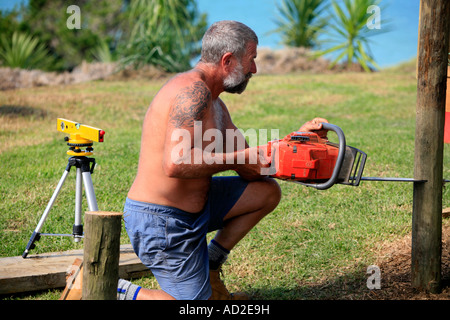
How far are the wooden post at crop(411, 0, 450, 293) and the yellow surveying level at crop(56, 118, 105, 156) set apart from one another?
2.33 meters

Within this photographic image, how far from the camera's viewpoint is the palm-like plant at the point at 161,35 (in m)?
16.1

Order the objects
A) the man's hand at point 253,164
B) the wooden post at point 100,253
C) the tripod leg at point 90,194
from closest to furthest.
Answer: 1. the wooden post at point 100,253
2. the man's hand at point 253,164
3. the tripod leg at point 90,194

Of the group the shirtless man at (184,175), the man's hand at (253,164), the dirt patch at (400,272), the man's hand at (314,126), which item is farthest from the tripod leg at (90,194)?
the dirt patch at (400,272)

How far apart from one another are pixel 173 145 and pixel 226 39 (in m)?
0.74

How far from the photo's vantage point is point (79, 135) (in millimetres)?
3926

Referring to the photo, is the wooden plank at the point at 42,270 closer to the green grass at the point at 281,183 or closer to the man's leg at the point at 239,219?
the green grass at the point at 281,183

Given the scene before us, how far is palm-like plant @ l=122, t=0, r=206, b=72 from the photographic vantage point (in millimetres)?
16141

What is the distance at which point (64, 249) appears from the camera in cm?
442

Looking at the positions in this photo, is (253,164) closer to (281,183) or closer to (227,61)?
(227,61)

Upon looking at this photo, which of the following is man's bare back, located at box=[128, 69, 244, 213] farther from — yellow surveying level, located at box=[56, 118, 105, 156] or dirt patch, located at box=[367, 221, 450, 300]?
dirt patch, located at box=[367, 221, 450, 300]

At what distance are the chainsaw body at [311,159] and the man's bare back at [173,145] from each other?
17.2 inches

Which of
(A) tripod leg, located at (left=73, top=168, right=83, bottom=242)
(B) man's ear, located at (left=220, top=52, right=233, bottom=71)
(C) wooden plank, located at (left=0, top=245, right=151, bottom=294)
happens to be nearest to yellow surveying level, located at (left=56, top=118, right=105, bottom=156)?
(A) tripod leg, located at (left=73, top=168, right=83, bottom=242)

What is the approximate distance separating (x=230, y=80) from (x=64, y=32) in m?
24.5

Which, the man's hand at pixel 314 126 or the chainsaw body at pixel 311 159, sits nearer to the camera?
the chainsaw body at pixel 311 159
